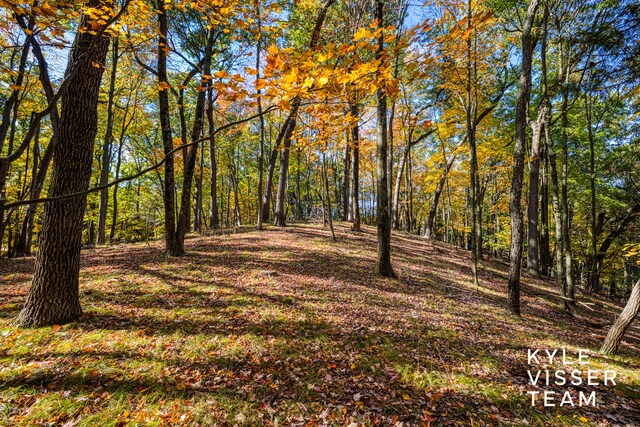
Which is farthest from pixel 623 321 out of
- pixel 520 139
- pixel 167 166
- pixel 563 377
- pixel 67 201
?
pixel 167 166

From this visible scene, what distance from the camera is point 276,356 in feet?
12.9

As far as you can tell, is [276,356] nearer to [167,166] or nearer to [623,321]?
[623,321]

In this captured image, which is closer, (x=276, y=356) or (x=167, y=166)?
(x=276, y=356)

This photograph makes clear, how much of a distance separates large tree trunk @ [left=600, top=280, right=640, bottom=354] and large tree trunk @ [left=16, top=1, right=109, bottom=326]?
9.90 m

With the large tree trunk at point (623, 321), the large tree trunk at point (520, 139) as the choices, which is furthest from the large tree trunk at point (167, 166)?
the large tree trunk at point (623, 321)

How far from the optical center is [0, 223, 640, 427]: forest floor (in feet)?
9.80

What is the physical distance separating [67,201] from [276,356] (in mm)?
4137

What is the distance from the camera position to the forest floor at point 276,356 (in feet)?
9.80

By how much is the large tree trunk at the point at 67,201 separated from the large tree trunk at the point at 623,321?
32.5ft

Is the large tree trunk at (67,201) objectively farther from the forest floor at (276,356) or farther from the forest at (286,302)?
the forest floor at (276,356)

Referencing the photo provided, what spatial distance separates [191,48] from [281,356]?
12681 mm

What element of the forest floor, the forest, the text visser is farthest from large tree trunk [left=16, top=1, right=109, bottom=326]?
the text visser

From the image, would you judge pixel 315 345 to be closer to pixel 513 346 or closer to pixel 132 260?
pixel 513 346

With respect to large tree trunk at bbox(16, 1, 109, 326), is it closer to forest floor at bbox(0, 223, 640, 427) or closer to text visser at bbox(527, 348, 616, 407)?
forest floor at bbox(0, 223, 640, 427)
